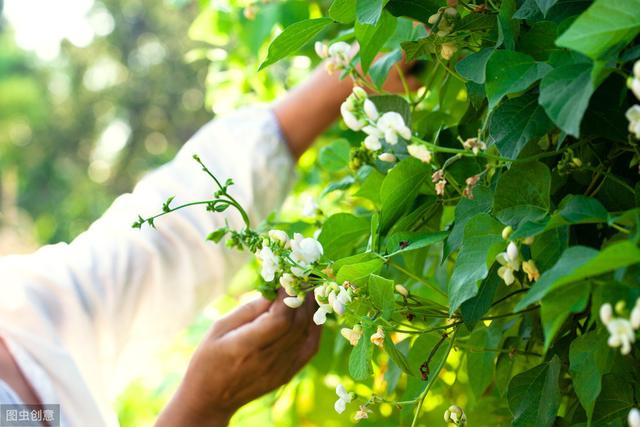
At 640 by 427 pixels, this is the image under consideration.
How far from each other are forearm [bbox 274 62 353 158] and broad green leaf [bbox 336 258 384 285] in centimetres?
50

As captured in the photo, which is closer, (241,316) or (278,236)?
(278,236)

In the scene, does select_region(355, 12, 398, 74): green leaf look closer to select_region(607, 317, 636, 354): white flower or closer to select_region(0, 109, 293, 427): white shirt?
select_region(607, 317, 636, 354): white flower

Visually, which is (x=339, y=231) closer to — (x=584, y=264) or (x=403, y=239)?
(x=403, y=239)

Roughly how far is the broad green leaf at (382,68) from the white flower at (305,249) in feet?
0.47

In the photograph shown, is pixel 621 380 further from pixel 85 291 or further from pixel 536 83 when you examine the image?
pixel 85 291

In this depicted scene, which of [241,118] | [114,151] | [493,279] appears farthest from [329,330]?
[114,151]

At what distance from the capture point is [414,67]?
818mm

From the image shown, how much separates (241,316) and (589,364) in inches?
16.2

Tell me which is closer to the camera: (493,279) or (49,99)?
(493,279)

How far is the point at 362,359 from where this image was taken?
449 millimetres

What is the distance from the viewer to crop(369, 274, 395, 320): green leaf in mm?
424

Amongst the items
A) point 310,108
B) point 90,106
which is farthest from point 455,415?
point 90,106

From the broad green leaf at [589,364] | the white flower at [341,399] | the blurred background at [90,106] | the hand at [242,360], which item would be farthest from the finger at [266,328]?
the blurred background at [90,106]

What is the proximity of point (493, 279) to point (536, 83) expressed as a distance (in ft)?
0.35
